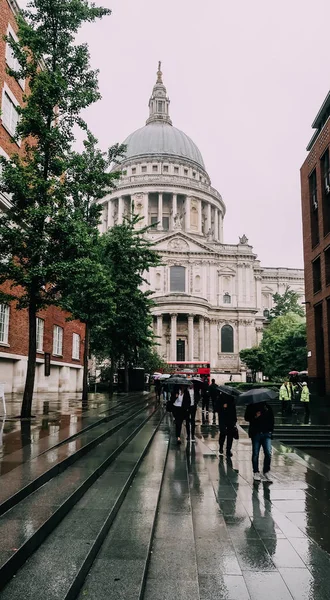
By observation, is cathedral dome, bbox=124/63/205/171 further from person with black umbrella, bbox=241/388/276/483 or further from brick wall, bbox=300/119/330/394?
person with black umbrella, bbox=241/388/276/483

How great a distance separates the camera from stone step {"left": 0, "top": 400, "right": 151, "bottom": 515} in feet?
18.2

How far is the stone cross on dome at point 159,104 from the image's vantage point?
372 ft

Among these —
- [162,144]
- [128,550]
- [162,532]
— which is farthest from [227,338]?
[128,550]

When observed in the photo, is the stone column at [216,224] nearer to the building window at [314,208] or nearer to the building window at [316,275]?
the building window at [314,208]

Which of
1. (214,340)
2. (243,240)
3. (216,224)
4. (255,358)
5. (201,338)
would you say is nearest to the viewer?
(255,358)

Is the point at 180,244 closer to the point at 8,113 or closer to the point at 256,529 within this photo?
the point at 8,113

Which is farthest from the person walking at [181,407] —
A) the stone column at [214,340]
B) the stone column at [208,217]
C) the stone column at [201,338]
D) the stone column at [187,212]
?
the stone column at [208,217]

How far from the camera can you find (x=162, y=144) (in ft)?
333

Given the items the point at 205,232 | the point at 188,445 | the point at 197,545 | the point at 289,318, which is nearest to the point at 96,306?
the point at 188,445

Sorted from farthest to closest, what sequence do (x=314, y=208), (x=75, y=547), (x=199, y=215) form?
(x=199, y=215) → (x=314, y=208) → (x=75, y=547)

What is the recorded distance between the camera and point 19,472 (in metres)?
6.49

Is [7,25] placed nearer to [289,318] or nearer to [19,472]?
[19,472]

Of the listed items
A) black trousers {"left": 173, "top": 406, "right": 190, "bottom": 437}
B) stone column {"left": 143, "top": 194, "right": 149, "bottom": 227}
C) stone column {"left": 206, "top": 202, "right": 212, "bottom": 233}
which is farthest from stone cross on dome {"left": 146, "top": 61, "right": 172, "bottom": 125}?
black trousers {"left": 173, "top": 406, "right": 190, "bottom": 437}

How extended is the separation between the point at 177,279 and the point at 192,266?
354cm
